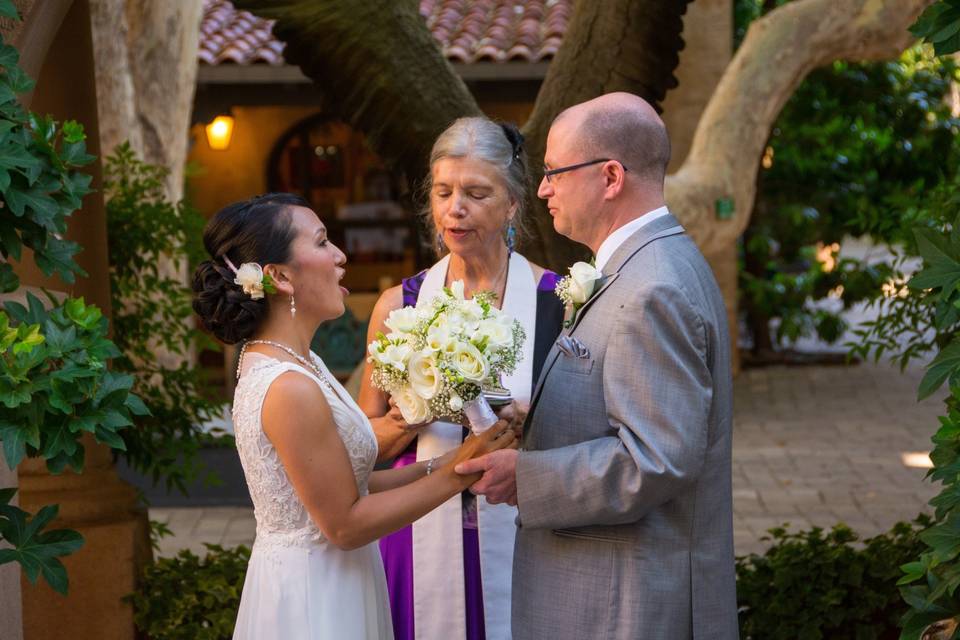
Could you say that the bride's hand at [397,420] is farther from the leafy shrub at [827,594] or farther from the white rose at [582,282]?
the leafy shrub at [827,594]

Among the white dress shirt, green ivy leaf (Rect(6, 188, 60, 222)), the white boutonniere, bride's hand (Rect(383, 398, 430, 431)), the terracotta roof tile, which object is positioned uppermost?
the terracotta roof tile

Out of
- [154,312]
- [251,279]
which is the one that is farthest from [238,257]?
[154,312]

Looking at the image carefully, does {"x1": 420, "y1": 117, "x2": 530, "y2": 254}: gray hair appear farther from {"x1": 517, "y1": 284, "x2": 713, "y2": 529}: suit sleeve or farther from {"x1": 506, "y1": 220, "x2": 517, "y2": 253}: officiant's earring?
{"x1": 517, "y1": 284, "x2": 713, "y2": 529}: suit sleeve

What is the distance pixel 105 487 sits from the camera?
525cm

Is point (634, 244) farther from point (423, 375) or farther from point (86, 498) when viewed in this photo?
point (86, 498)

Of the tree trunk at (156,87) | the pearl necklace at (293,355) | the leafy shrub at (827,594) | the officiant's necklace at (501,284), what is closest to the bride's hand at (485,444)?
the pearl necklace at (293,355)

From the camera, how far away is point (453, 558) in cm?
372

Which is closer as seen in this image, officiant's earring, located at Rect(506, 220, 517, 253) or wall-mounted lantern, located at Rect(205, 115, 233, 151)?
officiant's earring, located at Rect(506, 220, 517, 253)

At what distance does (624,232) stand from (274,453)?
3.22ft

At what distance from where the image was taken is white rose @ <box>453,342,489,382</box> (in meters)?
2.86

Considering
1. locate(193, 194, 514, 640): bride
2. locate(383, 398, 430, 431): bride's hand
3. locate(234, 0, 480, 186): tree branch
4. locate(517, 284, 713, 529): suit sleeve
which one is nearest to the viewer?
locate(517, 284, 713, 529): suit sleeve

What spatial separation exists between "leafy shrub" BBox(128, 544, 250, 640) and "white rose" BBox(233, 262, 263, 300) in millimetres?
2299

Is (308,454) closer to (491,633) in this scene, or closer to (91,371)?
(91,371)

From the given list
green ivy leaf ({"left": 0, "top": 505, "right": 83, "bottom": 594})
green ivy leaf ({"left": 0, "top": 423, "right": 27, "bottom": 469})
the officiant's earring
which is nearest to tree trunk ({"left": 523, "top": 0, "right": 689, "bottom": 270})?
the officiant's earring
